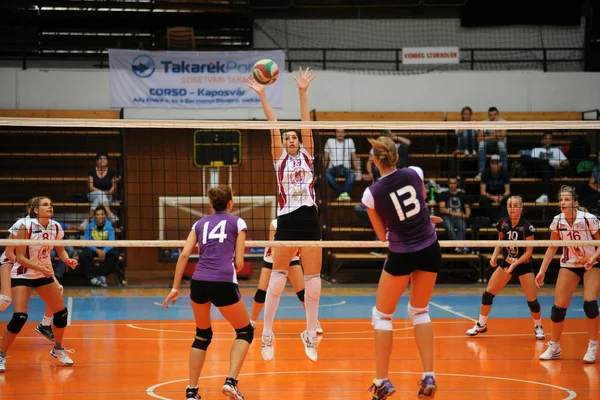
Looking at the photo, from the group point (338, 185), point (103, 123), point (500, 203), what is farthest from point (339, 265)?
A: point (103, 123)

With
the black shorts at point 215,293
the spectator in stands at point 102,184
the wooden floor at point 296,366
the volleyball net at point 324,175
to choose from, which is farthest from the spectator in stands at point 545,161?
the black shorts at point 215,293

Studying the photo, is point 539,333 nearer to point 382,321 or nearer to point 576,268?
point 576,268

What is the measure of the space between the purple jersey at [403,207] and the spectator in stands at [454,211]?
1014 cm

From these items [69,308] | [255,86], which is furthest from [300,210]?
[69,308]

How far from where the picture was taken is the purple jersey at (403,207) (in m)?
6.01

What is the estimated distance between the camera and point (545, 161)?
16250 millimetres

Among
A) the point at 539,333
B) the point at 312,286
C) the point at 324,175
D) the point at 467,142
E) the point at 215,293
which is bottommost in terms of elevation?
the point at 539,333

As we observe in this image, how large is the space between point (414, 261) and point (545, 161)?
36.4 ft

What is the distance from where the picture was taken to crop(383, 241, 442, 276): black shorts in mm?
6066

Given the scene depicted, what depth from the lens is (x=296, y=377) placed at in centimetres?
791

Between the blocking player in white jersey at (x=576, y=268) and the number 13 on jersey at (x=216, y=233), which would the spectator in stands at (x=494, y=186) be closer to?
the blocking player in white jersey at (x=576, y=268)

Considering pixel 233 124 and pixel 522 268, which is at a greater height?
pixel 233 124

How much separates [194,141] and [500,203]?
22.3 ft

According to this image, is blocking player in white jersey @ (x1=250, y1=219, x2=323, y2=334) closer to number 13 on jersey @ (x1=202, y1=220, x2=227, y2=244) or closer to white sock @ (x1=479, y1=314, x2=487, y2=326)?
white sock @ (x1=479, y1=314, x2=487, y2=326)
